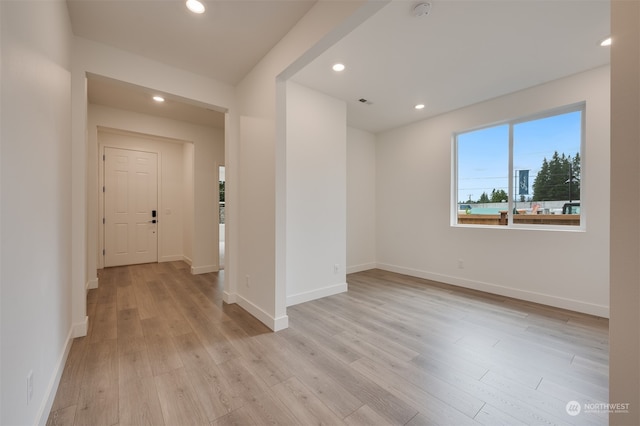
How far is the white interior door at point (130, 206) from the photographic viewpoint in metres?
5.06

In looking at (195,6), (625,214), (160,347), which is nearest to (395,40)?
(195,6)

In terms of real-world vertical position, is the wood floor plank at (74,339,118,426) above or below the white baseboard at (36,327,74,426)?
below

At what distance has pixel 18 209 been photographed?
114 cm

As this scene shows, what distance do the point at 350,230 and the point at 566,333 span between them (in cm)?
311

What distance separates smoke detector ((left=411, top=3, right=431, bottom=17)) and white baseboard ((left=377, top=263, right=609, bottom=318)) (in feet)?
11.5

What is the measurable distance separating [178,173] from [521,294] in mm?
6663

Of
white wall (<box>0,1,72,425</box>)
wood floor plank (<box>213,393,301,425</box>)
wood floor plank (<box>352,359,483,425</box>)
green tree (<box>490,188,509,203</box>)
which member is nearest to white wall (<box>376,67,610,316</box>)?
green tree (<box>490,188,509,203</box>)

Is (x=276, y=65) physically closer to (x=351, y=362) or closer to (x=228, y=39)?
(x=228, y=39)

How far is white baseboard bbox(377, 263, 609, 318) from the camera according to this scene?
9.59 feet

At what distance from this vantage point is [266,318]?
2650 mm

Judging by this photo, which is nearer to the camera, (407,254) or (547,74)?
(547,74)

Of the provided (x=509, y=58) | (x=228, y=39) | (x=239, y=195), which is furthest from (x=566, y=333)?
(x=228, y=39)

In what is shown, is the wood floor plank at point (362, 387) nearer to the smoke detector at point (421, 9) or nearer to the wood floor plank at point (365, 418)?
the wood floor plank at point (365, 418)

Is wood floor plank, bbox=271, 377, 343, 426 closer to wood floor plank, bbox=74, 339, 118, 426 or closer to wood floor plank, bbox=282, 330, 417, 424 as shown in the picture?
wood floor plank, bbox=282, 330, 417, 424
